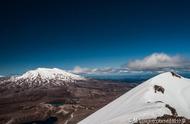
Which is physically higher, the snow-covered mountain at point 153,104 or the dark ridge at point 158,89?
the dark ridge at point 158,89

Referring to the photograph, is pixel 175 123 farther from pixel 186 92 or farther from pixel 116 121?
pixel 186 92

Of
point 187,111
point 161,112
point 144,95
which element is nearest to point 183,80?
point 144,95

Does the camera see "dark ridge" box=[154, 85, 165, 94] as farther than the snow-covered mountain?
Yes

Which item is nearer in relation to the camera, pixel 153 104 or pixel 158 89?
pixel 153 104

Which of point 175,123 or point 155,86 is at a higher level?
point 155,86

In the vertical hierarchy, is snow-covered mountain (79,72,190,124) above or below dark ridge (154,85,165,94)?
below

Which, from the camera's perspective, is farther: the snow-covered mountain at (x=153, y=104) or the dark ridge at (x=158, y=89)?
the dark ridge at (x=158, y=89)

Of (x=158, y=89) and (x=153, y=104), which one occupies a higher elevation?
(x=158, y=89)

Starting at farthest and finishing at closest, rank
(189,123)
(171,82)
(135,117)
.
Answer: (171,82) → (135,117) → (189,123)
